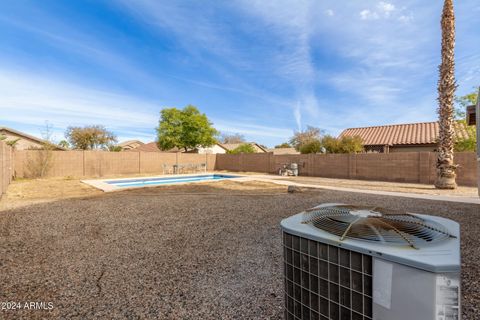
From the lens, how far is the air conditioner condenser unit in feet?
2.52

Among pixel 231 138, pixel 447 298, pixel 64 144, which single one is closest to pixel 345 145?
pixel 447 298

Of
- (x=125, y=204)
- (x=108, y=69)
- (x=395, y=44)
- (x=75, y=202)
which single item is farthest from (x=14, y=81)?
(x=395, y=44)

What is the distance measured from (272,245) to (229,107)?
95.3ft

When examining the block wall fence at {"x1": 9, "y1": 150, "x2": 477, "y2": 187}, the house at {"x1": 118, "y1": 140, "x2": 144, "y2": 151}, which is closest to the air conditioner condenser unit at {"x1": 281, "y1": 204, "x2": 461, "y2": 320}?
the block wall fence at {"x1": 9, "y1": 150, "x2": 477, "y2": 187}

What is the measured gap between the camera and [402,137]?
59.4ft

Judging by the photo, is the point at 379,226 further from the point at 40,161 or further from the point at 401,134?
the point at 401,134

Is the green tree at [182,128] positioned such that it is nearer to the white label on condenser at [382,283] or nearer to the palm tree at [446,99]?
the palm tree at [446,99]

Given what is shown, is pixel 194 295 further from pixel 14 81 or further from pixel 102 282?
pixel 14 81

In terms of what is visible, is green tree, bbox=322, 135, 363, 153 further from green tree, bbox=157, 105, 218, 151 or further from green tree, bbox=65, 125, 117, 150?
green tree, bbox=65, 125, 117, 150

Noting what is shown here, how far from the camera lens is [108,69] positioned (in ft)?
51.4

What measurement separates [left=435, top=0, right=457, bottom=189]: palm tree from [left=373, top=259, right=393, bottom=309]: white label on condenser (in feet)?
37.7

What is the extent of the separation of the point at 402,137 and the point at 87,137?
1388 inches

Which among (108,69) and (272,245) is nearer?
(272,245)

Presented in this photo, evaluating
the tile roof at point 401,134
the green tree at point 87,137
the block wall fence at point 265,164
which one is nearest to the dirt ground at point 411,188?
the block wall fence at point 265,164
